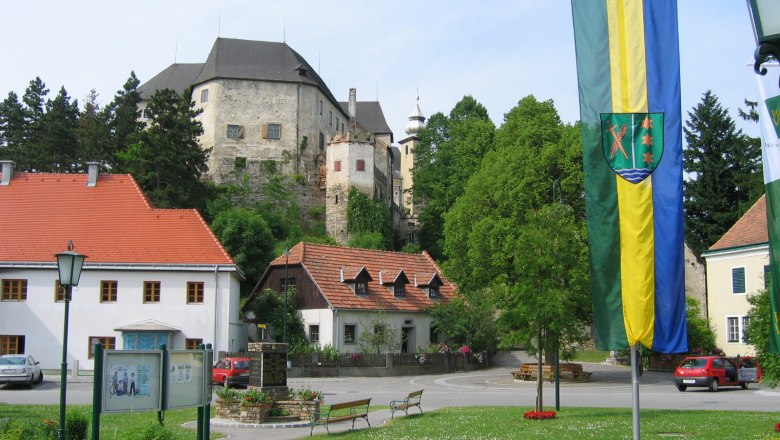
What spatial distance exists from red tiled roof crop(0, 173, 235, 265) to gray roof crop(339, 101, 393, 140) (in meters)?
69.0

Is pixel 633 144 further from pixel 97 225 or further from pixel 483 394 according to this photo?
pixel 97 225

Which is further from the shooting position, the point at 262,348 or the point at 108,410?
the point at 262,348

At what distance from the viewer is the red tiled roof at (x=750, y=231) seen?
46578mm

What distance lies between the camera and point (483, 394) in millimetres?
31375

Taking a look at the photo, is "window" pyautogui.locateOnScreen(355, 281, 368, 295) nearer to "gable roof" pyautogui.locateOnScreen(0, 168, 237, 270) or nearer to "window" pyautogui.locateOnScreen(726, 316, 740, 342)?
"gable roof" pyautogui.locateOnScreen(0, 168, 237, 270)

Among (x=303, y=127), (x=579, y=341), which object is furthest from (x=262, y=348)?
(x=303, y=127)

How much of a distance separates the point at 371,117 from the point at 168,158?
5755 cm

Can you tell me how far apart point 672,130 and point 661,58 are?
105cm

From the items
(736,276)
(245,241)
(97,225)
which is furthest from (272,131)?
(736,276)

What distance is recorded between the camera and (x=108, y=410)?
39.7 feet

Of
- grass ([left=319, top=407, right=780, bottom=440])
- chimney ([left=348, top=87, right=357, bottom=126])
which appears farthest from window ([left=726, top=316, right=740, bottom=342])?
chimney ([left=348, top=87, right=357, bottom=126])

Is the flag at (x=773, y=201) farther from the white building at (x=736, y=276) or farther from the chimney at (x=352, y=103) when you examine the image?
the chimney at (x=352, y=103)

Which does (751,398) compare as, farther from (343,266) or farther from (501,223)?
(343,266)

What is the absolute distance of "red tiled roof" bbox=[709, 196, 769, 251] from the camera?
1834 inches
